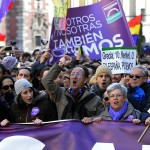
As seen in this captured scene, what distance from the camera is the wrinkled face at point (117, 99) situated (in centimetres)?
664

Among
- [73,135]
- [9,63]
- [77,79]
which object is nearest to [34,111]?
[77,79]

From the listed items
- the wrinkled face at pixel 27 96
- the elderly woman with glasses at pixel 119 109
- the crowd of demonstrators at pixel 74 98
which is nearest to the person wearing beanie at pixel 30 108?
the wrinkled face at pixel 27 96

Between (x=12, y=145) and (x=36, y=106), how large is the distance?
81 cm

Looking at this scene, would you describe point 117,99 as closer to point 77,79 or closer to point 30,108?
point 77,79

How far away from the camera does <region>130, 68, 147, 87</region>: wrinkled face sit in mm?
8117

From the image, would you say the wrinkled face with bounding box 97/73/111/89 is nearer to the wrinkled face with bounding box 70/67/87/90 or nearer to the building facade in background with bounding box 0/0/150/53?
the wrinkled face with bounding box 70/67/87/90

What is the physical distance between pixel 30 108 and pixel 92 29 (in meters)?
5.16

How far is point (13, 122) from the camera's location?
23.8ft

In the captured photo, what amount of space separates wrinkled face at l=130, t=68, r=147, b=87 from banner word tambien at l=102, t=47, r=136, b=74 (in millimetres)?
1080

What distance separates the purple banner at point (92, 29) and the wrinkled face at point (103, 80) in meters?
3.61

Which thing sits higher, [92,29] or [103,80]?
[92,29]

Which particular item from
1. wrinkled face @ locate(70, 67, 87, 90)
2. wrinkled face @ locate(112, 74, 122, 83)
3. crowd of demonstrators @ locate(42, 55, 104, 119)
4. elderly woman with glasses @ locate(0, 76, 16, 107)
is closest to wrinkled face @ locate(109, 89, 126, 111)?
crowd of demonstrators @ locate(42, 55, 104, 119)

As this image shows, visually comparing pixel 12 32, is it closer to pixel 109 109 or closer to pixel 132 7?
pixel 132 7

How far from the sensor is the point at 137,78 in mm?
8141
